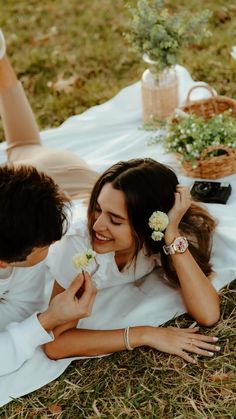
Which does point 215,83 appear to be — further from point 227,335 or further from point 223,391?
point 223,391

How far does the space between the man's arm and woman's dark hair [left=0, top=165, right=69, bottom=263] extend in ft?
0.90

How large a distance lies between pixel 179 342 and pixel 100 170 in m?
1.47

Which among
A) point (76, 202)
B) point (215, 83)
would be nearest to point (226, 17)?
point (215, 83)

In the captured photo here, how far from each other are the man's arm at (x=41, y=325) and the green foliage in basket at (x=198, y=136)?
1272 mm

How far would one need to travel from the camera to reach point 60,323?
9.86 ft

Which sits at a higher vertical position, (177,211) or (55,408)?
(177,211)

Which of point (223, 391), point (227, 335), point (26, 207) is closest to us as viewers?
point (26, 207)

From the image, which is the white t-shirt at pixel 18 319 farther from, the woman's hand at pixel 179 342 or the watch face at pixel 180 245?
the watch face at pixel 180 245

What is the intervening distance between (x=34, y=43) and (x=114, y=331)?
3454mm

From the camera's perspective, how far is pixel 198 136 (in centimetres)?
394

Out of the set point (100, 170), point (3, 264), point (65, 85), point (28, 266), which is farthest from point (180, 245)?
point (65, 85)

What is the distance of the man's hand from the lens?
2.94m

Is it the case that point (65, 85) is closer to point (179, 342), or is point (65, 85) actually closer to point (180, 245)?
point (180, 245)

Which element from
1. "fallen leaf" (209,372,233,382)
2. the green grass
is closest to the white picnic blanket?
the green grass
